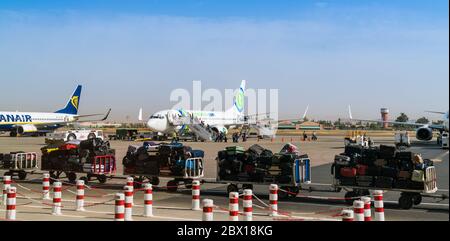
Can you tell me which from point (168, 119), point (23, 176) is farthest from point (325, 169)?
point (168, 119)

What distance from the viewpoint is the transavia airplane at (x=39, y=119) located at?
66312 millimetres

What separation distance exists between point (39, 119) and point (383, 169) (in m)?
65.5

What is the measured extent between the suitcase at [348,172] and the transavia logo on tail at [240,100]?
6186 cm

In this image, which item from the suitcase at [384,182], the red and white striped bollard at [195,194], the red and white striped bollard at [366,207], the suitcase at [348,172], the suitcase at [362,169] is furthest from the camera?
the suitcase at [348,172]

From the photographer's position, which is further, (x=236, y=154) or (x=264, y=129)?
(x=264, y=129)

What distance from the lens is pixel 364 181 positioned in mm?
12906

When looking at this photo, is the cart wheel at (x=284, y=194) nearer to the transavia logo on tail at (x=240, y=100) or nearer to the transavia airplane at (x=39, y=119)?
the transavia airplane at (x=39, y=119)

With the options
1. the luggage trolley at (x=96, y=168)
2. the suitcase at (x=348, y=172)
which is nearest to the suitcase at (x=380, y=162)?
the suitcase at (x=348, y=172)

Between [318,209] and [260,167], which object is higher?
[260,167]

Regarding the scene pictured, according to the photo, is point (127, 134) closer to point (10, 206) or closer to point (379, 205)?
point (10, 206)

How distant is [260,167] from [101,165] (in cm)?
630
